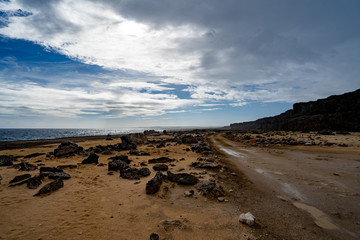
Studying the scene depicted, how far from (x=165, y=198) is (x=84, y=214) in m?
3.34

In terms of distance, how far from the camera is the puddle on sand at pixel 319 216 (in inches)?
198

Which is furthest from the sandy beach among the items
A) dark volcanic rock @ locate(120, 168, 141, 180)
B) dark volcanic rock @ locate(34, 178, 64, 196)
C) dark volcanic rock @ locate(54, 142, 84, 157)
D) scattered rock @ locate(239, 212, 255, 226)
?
dark volcanic rock @ locate(54, 142, 84, 157)

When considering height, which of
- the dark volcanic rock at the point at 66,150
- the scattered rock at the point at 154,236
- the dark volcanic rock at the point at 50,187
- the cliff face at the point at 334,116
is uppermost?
the cliff face at the point at 334,116

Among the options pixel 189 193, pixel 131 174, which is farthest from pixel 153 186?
pixel 131 174

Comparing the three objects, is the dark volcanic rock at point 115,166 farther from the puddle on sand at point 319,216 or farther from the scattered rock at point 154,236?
the puddle on sand at point 319,216

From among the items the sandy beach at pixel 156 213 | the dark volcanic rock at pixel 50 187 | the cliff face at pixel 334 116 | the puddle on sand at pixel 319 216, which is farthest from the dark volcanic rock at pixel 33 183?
the cliff face at pixel 334 116

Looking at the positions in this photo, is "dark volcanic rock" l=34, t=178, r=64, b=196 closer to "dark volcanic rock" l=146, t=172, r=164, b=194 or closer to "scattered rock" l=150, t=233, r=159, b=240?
"dark volcanic rock" l=146, t=172, r=164, b=194

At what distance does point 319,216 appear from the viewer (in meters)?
5.60

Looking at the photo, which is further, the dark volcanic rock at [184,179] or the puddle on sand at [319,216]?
the dark volcanic rock at [184,179]

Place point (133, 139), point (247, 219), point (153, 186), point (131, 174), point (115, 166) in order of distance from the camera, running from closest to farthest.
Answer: point (247, 219)
point (153, 186)
point (131, 174)
point (115, 166)
point (133, 139)

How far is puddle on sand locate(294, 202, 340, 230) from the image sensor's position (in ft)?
16.5

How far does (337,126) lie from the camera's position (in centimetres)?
3762

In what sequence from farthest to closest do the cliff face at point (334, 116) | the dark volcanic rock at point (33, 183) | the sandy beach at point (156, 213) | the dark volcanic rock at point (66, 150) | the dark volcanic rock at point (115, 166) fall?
the cliff face at point (334, 116), the dark volcanic rock at point (66, 150), the dark volcanic rock at point (115, 166), the dark volcanic rock at point (33, 183), the sandy beach at point (156, 213)

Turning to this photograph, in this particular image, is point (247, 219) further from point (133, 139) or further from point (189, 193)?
point (133, 139)
